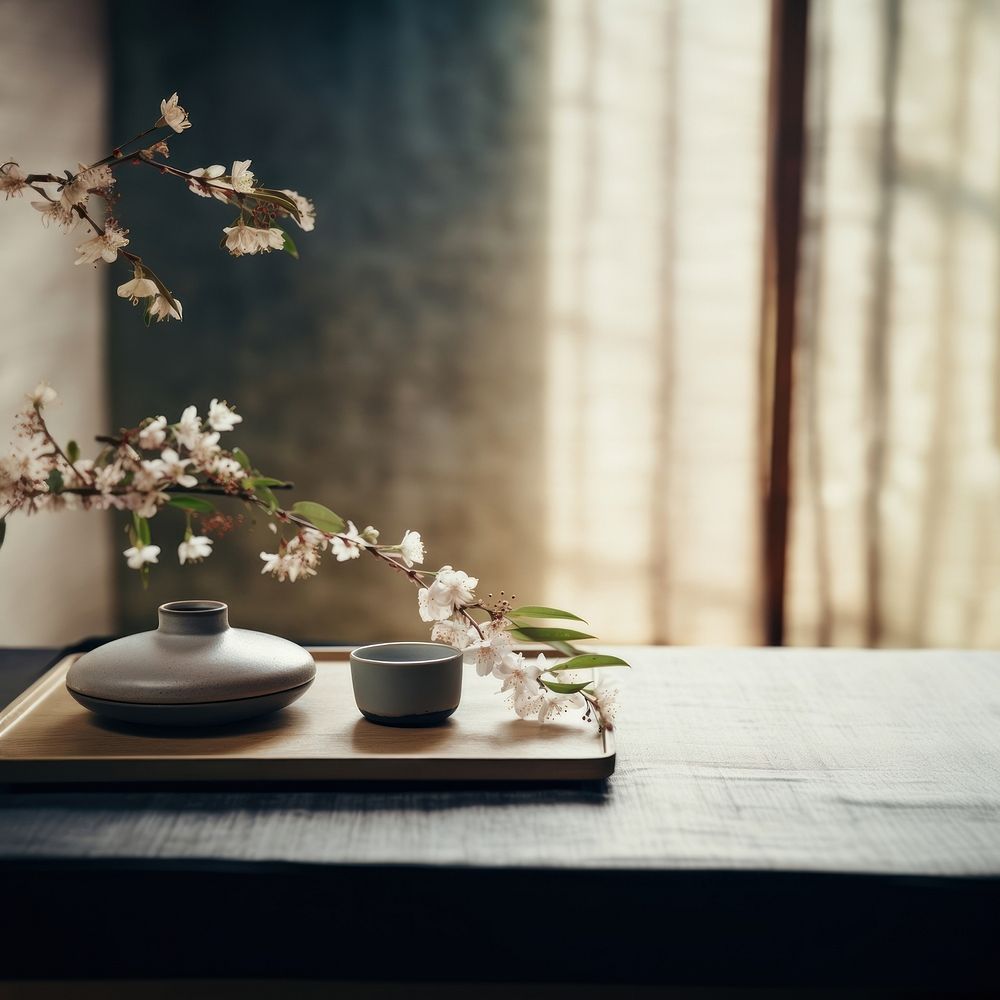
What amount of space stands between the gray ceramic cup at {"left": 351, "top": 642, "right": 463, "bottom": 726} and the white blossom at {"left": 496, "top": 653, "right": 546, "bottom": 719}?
0.05 metres

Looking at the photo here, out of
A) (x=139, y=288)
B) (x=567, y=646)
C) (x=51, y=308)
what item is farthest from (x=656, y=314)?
(x=139, y=288)

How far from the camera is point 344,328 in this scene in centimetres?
262

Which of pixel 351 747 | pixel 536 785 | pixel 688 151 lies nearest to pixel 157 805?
pixel 351 747

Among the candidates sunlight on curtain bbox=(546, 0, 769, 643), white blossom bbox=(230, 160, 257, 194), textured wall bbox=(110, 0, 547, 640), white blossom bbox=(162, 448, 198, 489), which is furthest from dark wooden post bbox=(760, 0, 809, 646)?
white blossom bbox=(162, 448, 198, 489)

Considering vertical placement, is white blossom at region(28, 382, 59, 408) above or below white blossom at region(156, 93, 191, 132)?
below

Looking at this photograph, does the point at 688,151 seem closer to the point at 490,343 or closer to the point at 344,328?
the point at 490,343

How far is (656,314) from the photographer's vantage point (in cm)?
264

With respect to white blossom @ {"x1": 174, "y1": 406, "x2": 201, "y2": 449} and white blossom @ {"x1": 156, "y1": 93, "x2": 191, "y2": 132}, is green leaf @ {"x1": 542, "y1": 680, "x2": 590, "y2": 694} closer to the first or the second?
white blossom @ {"x1": 174, "y1": 406, "x2": 201, "y2": 449}

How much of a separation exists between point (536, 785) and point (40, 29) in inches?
85.7

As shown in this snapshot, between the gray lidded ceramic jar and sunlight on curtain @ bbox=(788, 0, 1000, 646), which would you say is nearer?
the gray lidded ceramic jar

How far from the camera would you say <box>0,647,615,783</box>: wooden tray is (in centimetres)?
94

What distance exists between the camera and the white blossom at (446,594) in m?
1.05

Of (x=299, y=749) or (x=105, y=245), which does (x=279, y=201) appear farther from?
(x=299, y=749)

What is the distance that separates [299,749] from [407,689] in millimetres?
119
